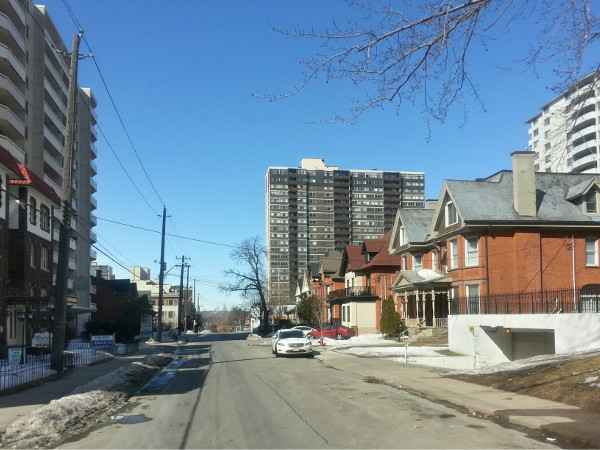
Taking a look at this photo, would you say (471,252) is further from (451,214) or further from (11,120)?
(11,120)

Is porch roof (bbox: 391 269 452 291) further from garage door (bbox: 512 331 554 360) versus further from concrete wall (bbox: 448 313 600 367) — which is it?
garage door (bbox: 512 331 554 360)

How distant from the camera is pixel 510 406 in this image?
11.8 m

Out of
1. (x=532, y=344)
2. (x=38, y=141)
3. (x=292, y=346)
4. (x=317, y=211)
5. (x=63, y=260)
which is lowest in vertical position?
(x=292, y=346)

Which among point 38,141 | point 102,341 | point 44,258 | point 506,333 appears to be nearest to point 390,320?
point 506,333

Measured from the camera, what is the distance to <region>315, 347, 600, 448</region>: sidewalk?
30.4 feet

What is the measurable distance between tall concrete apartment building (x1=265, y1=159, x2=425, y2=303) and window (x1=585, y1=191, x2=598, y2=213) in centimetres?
11954

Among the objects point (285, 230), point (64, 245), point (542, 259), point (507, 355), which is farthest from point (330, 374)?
point (285, 230)

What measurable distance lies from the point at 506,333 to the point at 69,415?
17250mm

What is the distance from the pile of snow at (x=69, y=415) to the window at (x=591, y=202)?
26474 mm

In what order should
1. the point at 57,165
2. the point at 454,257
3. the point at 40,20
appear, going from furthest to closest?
the point at 57,165 < the point at 40,20 < the point at 454,257

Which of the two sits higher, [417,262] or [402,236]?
[402,236]

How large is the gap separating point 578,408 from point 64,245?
54.2ft

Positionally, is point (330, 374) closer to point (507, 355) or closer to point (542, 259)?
point (507, 355)

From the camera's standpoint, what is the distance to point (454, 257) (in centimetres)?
3534
